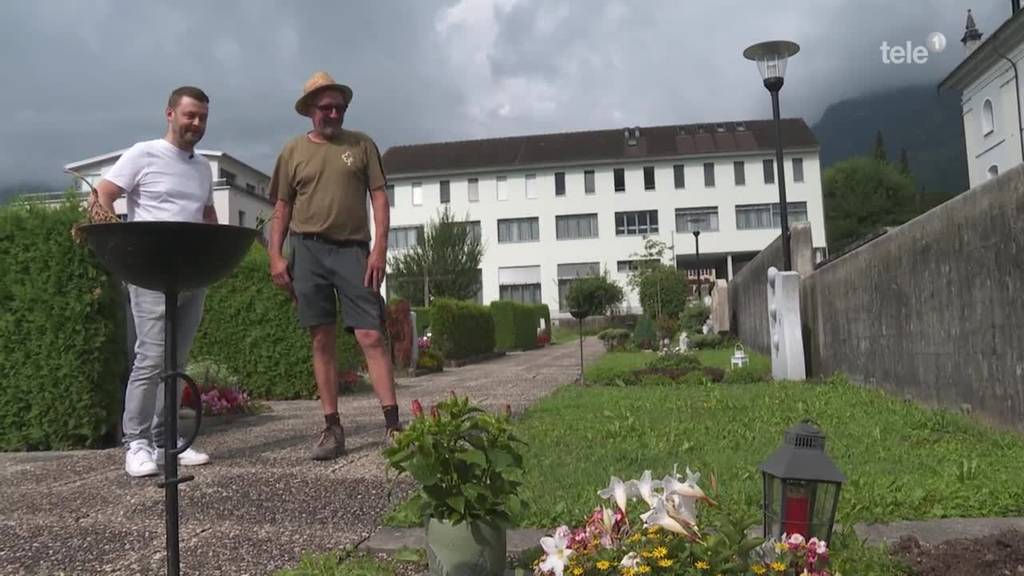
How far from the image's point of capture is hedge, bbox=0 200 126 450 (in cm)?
496

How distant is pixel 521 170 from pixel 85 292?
48666 millimetres

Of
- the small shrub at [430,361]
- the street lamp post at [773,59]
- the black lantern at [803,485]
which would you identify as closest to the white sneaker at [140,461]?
the black lantern at [803,485]

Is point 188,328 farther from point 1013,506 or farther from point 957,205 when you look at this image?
point 957,205

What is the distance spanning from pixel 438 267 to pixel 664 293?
1429cm

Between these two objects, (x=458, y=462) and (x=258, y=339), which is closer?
(x=458, y=462)

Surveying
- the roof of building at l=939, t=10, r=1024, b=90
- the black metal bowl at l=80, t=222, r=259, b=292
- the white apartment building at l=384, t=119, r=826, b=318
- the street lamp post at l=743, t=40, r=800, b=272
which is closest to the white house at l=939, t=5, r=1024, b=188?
the roof of building at l=939, t=10, r=1024, b=90

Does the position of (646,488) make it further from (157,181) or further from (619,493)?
(157,181)

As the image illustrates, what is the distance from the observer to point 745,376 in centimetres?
909

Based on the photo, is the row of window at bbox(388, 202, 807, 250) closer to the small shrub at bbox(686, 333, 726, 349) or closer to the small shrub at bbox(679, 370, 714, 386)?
the small shrub at bbox(686, 333, 726, 349)

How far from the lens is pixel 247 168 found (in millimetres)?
48812

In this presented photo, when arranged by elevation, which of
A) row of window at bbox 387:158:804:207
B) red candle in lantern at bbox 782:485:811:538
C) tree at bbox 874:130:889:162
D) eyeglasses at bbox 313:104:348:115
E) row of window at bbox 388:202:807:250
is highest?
tree at bbox 874:130:889:162

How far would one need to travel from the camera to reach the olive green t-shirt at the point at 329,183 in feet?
13.9

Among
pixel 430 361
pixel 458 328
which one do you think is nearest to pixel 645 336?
pixel 458 328

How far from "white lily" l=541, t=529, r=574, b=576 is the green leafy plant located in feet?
0.91
